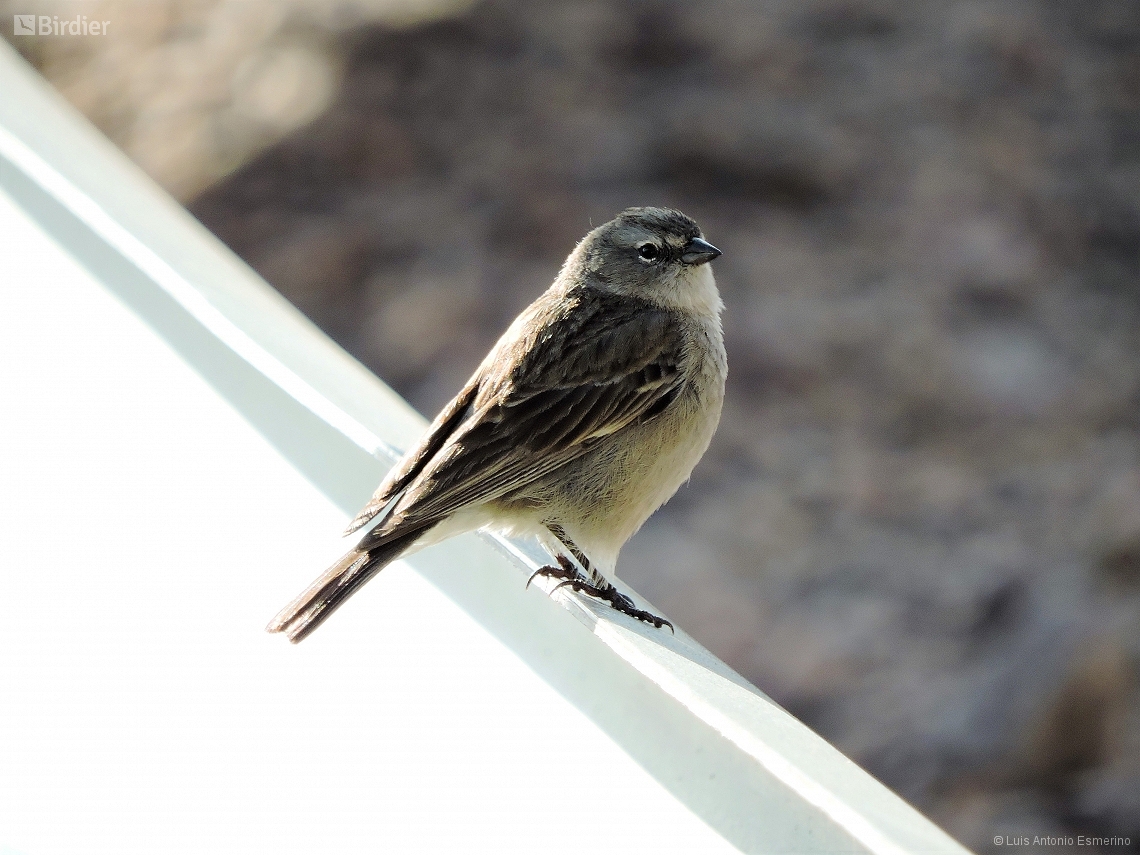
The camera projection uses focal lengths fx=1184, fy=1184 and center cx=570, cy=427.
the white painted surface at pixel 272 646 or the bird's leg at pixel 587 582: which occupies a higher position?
the bird's leg at pixel 587 582

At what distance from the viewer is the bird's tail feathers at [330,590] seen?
7.52 ft

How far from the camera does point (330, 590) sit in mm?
2340

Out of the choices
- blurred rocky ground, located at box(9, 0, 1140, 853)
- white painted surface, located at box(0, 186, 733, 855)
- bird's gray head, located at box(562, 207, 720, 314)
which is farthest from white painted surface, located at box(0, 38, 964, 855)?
blurred rocky ground, located at box(9, 0, 1140, 853)

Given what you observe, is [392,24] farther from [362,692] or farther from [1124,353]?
[362,692]

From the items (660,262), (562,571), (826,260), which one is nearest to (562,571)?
(562,571)

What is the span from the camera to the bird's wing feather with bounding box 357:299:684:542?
9.68ft

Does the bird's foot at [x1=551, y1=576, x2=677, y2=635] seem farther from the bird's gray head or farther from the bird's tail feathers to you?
the bird's gray head

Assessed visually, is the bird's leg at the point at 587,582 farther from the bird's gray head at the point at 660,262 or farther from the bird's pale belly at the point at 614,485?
the bird's gray head at the point at 660,262

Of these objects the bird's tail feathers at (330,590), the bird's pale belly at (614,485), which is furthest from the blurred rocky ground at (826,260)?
the bird's tail feathers at (330,590)

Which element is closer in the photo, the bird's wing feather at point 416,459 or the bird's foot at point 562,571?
the bird's wing feather at point 416,459

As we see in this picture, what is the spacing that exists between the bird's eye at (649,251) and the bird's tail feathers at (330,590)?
141cm

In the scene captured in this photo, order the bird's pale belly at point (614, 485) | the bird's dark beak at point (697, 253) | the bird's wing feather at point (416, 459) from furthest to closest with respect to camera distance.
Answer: the bird's dark beak at point (697, 253)
the bird's pale belly at point (614, 485)
the bird's wing feather at point (416, 459)

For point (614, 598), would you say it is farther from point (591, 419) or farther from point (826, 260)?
point (826, 260)

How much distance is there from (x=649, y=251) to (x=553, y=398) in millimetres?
661
